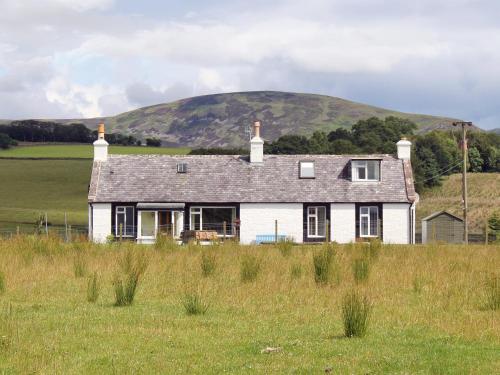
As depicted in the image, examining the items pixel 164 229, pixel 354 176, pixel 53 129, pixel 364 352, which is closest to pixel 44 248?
pixel 364 352

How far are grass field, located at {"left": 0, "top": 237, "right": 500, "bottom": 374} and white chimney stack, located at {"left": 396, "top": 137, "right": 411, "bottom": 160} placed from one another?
2655 centimetres

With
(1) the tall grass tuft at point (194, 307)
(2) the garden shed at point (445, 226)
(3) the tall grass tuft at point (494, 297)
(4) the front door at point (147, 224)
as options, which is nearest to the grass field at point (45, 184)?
(4) the front door at point (147, 224)

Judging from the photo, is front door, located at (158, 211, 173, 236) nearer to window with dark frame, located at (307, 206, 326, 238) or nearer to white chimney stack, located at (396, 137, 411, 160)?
window with dark frame, located at (307, 206, 326, 238)

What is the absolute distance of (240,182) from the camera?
50938 mm

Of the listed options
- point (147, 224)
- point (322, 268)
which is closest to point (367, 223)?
point (147, 224)

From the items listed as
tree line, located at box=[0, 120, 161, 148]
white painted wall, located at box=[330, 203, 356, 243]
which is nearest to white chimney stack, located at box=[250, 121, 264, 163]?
white painted wall, located at box=[330, 203, 356, 243]

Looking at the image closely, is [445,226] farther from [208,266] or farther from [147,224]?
[208,266]

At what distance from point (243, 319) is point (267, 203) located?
115 feet

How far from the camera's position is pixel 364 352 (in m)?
11.4

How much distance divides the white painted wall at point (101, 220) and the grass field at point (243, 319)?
24.5m

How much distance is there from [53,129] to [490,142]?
68.4 meters

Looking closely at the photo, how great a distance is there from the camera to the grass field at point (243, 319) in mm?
10875

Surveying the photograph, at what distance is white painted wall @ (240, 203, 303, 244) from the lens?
162 ft

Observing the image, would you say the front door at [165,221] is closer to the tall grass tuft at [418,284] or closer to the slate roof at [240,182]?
the slate roof at [240,182]
